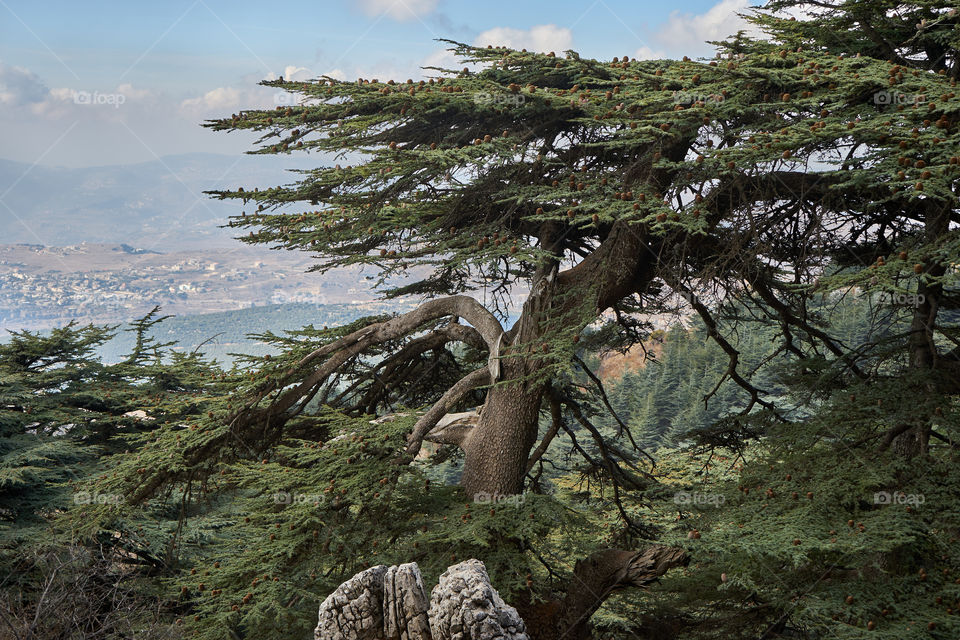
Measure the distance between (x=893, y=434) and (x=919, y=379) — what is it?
1.56 ft

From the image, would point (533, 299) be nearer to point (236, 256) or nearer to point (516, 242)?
point (516, 242)

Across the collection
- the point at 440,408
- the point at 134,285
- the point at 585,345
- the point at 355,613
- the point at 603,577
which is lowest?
the point at 355,613

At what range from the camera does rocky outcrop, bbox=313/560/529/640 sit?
3.03m

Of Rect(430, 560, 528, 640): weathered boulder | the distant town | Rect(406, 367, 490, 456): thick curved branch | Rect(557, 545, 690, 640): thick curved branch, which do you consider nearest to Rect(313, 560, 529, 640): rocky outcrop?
Rect(430, 560, 528, 640): weathered boulder

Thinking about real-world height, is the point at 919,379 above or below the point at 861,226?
below

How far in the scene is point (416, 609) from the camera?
322 cm

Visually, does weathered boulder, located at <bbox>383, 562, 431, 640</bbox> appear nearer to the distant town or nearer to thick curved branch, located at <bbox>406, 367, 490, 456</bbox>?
thick curved branch, located at <bbox>406, 367, 490, 456</bbox>

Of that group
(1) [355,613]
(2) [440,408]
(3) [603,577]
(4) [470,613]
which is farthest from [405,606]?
(2) [440,408]

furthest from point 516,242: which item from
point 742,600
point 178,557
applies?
point 178,557

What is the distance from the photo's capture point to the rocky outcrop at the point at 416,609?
3025 millimetres

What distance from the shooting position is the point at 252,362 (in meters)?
6.75

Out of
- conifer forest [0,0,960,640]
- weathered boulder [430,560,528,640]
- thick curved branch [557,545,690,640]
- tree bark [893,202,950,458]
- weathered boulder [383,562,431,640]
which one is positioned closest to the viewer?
weathered boulder [430,560,528,640]

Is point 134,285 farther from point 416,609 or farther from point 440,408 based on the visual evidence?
point 416,609

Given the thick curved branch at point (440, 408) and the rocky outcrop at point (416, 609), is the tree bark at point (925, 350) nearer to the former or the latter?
the rocky outcrop at point (416, 609)
